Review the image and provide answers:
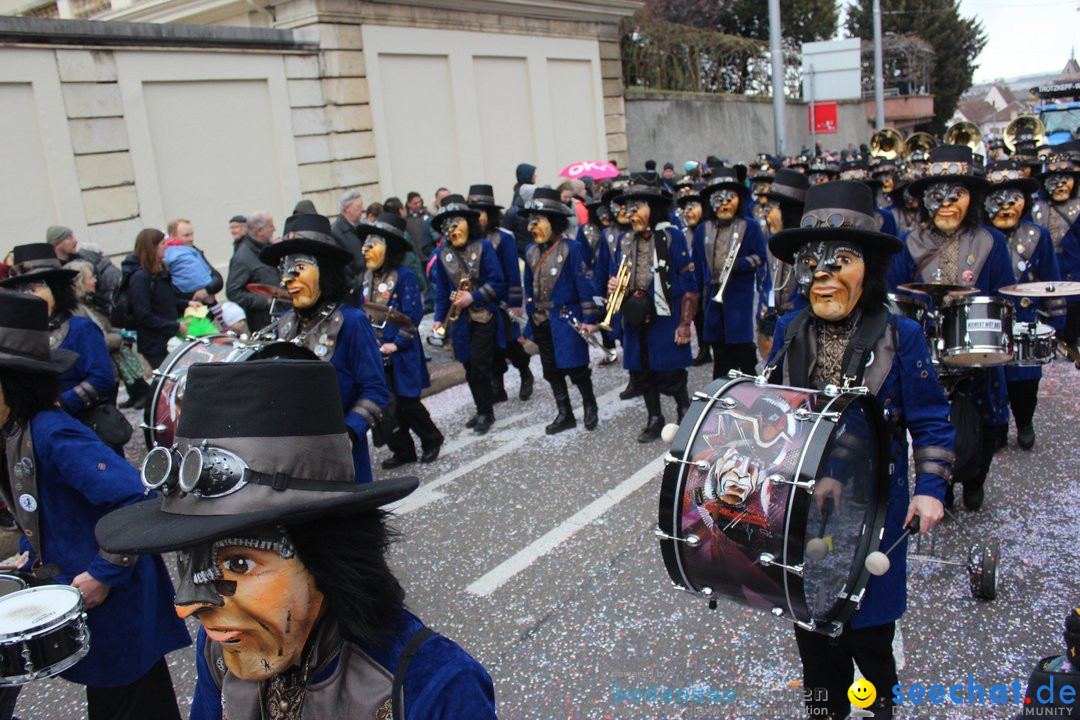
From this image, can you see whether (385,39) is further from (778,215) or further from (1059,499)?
(1059,499)

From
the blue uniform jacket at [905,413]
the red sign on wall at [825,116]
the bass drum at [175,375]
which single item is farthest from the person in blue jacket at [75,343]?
the red sign on wall at [825,116]

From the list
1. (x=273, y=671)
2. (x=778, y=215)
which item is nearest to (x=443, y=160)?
(x=778, y=215)

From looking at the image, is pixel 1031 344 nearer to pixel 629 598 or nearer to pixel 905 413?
pixel 905 413

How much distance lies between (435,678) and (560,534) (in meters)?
3.88

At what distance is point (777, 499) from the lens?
2650 mm

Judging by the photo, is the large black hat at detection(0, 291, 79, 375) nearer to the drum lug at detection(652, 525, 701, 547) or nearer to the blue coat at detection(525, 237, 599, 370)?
the drum lug at detection(652, 525, 701, 547)

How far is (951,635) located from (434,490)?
373cm

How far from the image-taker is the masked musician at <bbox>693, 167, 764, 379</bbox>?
7730 mm

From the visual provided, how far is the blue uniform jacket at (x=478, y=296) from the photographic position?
25.6 ft

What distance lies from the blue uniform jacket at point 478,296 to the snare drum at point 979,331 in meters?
4.12

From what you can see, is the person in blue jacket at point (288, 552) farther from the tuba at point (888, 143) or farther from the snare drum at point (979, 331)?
the tuba at point (888, 143)

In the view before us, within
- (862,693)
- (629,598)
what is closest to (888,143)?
(629,598)

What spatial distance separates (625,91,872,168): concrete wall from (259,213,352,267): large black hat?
54.4 feet

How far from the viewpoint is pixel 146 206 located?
11445 millimetres
